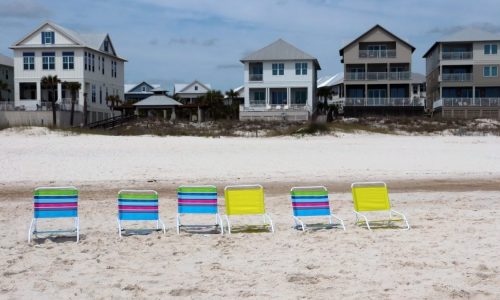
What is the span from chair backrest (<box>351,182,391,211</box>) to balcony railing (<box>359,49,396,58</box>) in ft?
145

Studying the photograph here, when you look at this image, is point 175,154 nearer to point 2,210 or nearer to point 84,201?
point 84,201

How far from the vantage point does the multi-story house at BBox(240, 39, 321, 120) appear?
5475 cm

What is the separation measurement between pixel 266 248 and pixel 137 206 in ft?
8.62

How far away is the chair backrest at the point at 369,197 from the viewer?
12.2m

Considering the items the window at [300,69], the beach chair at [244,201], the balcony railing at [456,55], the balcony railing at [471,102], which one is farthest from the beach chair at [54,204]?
the balcony railing at [456,55]

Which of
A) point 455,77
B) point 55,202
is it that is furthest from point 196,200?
point 455,77

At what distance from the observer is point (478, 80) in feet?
185

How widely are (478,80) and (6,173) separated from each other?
4546cm

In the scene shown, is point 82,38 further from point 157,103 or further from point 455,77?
point 455,77

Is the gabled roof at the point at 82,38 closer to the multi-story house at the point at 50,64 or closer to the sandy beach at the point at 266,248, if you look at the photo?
the multi-story house at the point at 50,64

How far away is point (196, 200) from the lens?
1180 cm

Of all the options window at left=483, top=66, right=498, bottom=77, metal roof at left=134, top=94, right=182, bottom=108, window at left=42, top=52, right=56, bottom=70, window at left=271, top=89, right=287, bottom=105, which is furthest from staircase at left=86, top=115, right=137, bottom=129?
window at left=483, top=66, right=498, bottom=77

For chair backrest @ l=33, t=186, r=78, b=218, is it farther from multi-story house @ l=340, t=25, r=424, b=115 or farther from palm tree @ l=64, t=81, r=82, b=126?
multi-story house @ l=340, t=25, r=424, b=115

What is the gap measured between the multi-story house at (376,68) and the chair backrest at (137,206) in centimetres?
4317
